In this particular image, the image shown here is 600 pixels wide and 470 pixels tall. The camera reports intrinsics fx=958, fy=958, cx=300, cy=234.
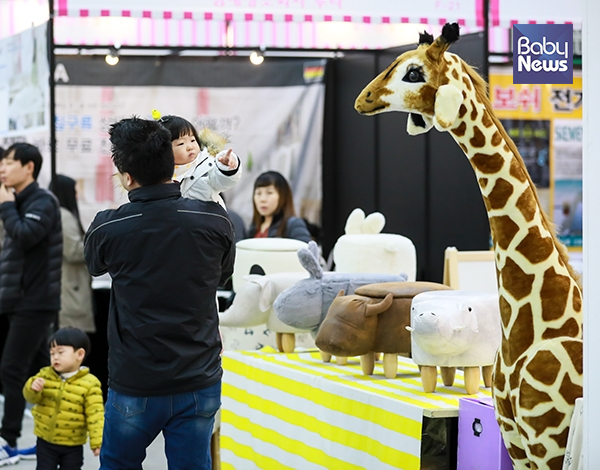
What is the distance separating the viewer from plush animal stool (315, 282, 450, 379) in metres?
3.37

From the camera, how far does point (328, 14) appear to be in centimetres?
500

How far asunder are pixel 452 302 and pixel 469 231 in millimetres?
2301

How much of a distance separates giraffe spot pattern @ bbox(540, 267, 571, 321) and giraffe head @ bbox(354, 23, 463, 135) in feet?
1.53

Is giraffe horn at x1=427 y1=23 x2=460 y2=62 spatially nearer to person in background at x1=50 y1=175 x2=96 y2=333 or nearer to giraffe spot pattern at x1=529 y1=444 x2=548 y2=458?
giraffe spot pattern at x1=529 y1=444 x2=548 y2=458

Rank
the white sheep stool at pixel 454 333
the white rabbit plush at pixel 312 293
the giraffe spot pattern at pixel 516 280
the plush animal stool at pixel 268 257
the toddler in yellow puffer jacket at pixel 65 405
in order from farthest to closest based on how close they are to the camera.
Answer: the plush animal stool at pixel 268 257
the toddler in yellow puffer jacket at pixel 65 405
the white rabbit plush at pixel 312 293
the white sheep stool at pixel 454 333
the giraffe spot pattern at pixel 516 280

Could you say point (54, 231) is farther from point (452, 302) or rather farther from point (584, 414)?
point (584, 414)

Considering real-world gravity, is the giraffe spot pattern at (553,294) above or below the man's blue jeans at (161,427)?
above

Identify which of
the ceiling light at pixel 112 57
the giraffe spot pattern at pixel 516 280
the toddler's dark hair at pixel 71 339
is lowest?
the toddler's dark hair at pixel 71 339

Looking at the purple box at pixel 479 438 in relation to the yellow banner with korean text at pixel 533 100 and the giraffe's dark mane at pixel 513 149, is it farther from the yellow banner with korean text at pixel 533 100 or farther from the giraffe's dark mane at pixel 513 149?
the yellow banner with korean text at pixel 533 100

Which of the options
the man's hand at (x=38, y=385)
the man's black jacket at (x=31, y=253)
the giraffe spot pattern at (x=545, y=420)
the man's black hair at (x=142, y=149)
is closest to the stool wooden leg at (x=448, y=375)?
the giraffe spot pattern at (x=545, y=420)

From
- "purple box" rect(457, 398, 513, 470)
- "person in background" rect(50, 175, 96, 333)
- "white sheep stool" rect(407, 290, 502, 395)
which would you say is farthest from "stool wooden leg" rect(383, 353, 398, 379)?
"person in background" rect(50, 175, 96, 333)

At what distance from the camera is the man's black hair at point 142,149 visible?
8.38ft

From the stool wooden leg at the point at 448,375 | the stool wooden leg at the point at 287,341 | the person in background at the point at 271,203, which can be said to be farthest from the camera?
the person in background at the point at 271,203

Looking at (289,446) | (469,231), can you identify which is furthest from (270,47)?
(289,446)
